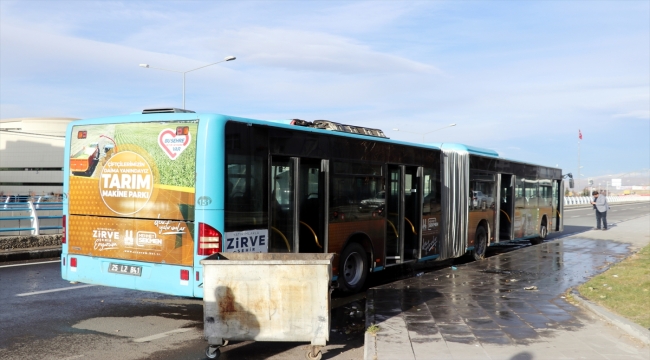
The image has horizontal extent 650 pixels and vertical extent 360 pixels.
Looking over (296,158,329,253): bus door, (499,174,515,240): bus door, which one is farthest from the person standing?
(296,158,329,253): bus door

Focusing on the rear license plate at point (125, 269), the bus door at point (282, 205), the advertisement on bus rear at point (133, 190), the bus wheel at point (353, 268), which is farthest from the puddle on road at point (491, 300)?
the rear license plate at point (125, 269)

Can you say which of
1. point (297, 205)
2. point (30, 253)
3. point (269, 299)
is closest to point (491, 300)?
point (297, 205)

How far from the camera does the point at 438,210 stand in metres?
14.2

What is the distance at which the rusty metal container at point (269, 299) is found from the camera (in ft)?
21.8

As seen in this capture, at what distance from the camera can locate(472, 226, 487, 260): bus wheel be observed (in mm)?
16641

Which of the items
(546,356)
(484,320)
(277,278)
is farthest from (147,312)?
(546,356)

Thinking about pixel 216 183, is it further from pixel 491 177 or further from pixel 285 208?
pixel 491 177

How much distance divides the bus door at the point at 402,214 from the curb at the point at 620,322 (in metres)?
3.80

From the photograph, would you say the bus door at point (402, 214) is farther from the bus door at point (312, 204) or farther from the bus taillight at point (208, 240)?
the bus taillight at point (208, 240)

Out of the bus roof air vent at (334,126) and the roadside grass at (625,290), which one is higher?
the bus roof air vent at (334,126)

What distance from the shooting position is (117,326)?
833cm

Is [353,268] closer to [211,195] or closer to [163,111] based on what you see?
[211,195]

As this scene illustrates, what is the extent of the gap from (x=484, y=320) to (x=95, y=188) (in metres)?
5.86

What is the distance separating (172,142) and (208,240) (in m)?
1.45
